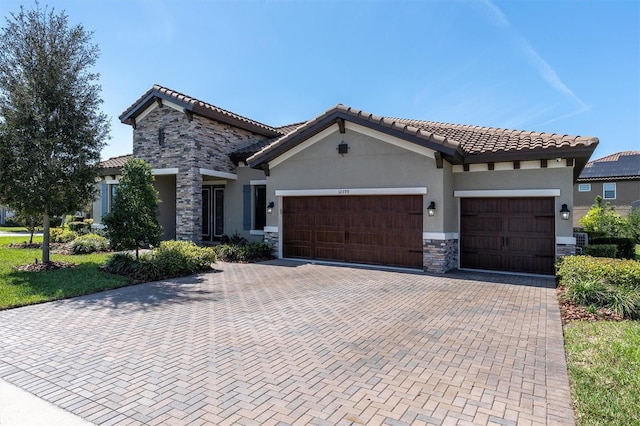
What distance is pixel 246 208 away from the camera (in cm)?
1634

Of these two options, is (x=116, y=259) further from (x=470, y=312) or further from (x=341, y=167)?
(x=470, y=312)

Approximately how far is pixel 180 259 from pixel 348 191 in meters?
5.90

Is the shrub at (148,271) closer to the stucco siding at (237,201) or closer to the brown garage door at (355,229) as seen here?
the brown garage door at (355,229)

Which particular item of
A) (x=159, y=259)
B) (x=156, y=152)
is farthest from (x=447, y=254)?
(x=156, y=152)

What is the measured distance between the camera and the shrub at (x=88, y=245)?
14.9 metres

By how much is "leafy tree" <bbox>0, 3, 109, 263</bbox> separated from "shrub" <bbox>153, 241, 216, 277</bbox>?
330cm

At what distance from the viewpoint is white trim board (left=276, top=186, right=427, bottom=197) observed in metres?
11.8

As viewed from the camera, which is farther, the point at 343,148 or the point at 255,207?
the point at 255,207

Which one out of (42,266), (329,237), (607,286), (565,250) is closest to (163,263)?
(42,266)

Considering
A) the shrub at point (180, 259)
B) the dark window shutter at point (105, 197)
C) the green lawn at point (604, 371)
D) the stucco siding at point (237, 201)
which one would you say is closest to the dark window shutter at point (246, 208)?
the stucco siding at point (237, 201)

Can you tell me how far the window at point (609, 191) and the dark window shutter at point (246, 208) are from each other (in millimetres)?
30882

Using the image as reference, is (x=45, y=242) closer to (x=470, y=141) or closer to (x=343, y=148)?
(x=343, y=148)

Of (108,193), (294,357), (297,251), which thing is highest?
(108,193)

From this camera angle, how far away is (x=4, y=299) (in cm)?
767
